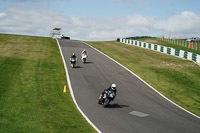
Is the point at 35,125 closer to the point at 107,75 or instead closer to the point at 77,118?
the point at 77,118

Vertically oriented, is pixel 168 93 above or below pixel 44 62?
below

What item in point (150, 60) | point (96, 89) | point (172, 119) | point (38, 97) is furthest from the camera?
point (150, 60)

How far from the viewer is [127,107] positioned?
1809 cm

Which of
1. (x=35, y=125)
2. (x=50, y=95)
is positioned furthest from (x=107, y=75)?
(x=35, y=125)

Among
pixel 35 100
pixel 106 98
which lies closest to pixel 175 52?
pixel 106 98

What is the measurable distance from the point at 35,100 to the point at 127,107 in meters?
6.24

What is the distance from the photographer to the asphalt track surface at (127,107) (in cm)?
1447

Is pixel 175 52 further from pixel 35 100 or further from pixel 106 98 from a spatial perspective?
pixel 35 100

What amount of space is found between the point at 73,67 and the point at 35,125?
1739cm

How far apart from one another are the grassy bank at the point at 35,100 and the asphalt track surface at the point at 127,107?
44.8 inches

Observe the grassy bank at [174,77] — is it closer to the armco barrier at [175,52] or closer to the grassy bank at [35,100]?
the armco barrier at [175,52]

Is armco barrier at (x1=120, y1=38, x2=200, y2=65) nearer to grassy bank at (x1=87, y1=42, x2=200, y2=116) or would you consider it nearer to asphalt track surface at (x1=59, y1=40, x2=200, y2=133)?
grassy bank at (x1=87, y1=42, x2=200, y2=116)

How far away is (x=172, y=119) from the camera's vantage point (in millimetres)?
16359

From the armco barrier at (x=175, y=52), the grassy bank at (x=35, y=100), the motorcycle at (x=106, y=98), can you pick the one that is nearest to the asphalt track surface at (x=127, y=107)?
the motorcycle at (x=106, y=98)
